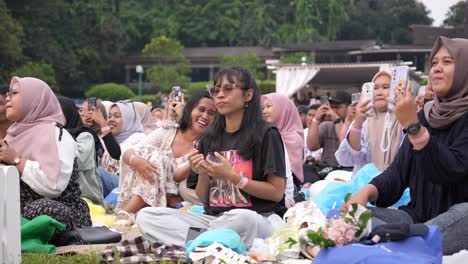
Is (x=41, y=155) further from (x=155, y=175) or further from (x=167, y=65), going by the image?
(x=167, y=65)

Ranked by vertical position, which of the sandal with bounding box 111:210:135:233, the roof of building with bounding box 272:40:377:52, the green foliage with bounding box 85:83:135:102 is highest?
the sandal with bounding box 111:210:135:233

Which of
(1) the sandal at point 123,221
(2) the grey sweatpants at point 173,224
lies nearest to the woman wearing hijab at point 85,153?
(1) the sandal at point 123,221

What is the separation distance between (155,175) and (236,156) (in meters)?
1.89

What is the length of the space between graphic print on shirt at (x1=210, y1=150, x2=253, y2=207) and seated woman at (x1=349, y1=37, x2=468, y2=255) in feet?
3.20

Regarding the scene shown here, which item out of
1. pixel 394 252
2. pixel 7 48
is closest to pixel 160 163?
pixel 394 252

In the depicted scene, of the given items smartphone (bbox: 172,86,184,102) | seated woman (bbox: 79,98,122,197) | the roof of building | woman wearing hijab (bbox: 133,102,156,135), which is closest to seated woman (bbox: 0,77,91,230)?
smartphone (bbox: 172,86,184,102)

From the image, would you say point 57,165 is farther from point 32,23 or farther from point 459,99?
point 32,23

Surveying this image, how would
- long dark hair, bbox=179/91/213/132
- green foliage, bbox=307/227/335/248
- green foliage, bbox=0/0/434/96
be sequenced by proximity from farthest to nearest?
green foliage, bbox=0/0/434/96 < long dark hair, bbox=179/91/213/132 < green foliage, bbox=307/227/335/248

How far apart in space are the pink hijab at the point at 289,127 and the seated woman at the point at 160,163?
83 centimetres

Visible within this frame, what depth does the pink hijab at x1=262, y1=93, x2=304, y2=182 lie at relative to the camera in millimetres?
7348

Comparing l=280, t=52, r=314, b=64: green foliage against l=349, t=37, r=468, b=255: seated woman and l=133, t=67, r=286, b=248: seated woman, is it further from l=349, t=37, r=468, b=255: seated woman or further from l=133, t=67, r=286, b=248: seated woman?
l=349, t=37, r=468, b=255: seated woman

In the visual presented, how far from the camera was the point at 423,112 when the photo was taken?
14.7ft

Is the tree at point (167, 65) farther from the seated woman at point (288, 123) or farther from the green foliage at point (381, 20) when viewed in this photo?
the seated woman at point (288, 123)

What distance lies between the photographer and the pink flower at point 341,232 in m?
3.56
